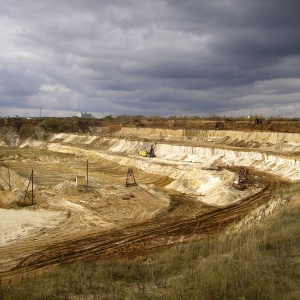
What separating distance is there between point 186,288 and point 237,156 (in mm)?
40102

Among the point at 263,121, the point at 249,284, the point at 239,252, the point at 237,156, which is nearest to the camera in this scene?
the point at 249,284

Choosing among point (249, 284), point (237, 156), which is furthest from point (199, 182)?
point (249, 284)

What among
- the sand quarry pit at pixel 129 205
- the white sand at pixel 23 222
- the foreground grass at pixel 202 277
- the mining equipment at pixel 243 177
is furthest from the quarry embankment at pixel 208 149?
the foreground grass at pixel 202 277

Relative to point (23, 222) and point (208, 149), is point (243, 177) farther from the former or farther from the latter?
point (23, 222)

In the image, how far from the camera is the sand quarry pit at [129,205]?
59.6ft

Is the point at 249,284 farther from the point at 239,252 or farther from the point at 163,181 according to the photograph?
the point at 163,181

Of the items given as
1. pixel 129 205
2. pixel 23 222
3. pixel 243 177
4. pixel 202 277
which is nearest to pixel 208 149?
pixel 243 177

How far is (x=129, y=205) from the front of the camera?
2781 cm

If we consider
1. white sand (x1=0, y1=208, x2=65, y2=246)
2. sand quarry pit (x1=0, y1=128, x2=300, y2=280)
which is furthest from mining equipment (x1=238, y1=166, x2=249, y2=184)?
white sand (x1=0, y1=208, x2=65, y2=246)

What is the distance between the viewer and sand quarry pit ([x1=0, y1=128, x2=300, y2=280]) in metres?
18.2

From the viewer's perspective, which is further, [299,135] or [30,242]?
[299,135]

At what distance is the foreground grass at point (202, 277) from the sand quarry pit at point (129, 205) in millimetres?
5538

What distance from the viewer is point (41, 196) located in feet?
101

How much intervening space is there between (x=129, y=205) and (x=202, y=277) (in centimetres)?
2000
